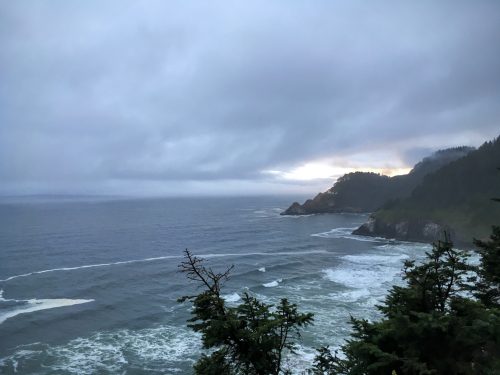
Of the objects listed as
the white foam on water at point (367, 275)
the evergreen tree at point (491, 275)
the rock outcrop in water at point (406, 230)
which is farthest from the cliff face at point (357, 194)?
the evergreen tree at point (491, 275)

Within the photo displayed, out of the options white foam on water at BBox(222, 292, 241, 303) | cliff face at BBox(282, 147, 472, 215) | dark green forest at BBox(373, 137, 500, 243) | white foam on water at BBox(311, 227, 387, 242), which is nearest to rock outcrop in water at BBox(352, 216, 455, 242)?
dark green forest at BBox(373, 137, 500, 243)

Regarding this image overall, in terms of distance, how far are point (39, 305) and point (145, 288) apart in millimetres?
14145

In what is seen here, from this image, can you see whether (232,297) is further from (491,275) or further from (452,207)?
(452,207)

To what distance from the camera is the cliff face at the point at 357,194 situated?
179 metres

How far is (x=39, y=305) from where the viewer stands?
4681cm

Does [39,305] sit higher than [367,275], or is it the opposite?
[367,275]

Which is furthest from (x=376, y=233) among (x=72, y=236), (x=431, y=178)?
(x=72, y=236)

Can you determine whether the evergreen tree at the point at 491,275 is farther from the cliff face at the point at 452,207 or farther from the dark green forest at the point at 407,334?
the cliff face at the point at 452,207

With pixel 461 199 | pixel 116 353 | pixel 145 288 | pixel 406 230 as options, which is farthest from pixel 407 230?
pixel 116 353

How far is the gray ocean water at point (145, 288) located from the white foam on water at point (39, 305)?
0.13 metres

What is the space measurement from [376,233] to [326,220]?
41644 millimetres

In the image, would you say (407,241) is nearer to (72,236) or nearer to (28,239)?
(72,236)

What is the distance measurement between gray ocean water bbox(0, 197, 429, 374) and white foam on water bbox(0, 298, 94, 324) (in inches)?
5.1

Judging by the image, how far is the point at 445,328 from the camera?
11102mm
